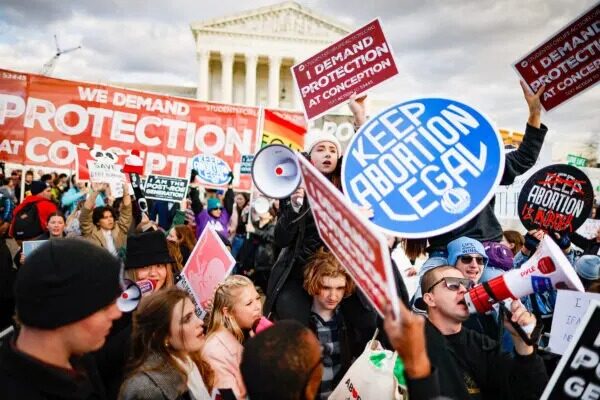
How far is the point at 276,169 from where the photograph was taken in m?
2.88

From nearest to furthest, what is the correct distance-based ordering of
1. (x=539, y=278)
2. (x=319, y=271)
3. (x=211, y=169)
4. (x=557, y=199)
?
(x=539, y=278)
(x=319, y=271)
(x=557, y=199)
(x=211, y=169)

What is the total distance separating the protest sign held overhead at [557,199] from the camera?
4305 mm

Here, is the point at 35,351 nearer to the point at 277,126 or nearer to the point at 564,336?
the point at 564,336

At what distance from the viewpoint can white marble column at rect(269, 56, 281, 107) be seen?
57000mm

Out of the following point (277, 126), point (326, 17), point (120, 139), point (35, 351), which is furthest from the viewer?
point (326, 17)

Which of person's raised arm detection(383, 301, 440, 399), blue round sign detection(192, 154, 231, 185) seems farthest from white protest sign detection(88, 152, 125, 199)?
person's raised arm detection(383, 301, 440, 399)

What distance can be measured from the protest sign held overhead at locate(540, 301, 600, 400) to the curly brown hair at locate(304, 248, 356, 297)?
148cm

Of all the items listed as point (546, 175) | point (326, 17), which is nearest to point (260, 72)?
point (326, 17)

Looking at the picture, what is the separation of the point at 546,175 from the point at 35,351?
4.43m

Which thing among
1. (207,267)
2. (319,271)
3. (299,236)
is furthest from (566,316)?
(207,267)

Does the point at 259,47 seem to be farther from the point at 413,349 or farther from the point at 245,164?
the point at 413,349

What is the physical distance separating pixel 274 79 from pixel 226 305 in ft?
186

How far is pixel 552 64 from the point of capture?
2.79 metres

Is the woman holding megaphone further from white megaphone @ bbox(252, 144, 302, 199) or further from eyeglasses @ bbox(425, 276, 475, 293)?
eyeglasses @ bbox(425, 276, 475, 293)
